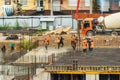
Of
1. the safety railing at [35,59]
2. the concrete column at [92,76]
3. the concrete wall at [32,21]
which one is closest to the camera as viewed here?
the concrete column at [92,76]

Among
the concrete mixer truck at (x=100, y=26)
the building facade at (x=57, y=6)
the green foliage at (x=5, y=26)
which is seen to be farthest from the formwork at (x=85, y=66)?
the building facade at (x=57, y=6)

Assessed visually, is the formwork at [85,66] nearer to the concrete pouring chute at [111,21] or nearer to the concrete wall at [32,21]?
the concrete pouring chute at [111,21]

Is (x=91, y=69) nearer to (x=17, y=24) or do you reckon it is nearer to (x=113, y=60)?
(x=113, y=60)

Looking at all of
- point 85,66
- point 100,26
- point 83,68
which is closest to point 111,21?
point 100,26

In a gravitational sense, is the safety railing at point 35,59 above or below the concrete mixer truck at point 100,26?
below

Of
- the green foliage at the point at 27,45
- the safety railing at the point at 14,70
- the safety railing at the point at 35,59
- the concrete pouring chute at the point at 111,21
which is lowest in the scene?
the safety railing at the point at 14,70

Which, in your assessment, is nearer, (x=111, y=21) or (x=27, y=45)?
(x=27, y=45)

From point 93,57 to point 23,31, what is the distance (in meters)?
16.9

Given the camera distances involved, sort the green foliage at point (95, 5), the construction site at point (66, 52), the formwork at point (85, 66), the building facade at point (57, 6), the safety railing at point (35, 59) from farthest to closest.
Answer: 1. the building facade at point (57, 6)
2. the green foliage at point (95, 5)
3. the safety railing at point (35, 59)
4. the construction site at point (66, 52)
5. the formwork at point (85, 66)

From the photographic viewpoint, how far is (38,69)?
113 ft

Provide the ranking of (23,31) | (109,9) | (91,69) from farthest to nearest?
(109,9), (23,31), (91,69)

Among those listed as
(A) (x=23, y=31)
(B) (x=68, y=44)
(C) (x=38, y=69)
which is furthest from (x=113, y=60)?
(A) (x=23, y=31)

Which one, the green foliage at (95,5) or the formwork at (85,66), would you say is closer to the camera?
the formwork at (85,66)

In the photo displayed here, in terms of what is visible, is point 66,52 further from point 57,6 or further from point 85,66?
point 57,6
